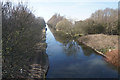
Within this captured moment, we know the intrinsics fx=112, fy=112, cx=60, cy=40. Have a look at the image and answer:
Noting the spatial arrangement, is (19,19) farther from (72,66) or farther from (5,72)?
(72,66)

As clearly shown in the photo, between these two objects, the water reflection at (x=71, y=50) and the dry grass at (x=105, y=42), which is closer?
the water reflection at (x=71, y=50)

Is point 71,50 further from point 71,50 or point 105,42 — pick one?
point 105,42

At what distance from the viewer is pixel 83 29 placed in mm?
17672

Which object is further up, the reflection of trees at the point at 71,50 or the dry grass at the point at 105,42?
the dry grass at the point at 105,42

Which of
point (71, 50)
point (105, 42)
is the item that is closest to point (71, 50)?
point (71, 50)

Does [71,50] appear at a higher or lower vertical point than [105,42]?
lower

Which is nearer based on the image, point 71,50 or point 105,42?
point 71,50

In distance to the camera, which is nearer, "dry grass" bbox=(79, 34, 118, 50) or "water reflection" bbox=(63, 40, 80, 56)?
"water reflection" bbox=(63, 40, 80, 56)

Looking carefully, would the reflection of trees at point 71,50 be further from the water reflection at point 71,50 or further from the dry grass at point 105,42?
the dry grass at point 105,42

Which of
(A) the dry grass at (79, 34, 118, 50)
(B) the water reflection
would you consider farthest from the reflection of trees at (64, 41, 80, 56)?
(A) the dry grass at (79, 34, 118, 50)

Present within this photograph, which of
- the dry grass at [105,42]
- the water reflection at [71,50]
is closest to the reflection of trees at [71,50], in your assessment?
the water reflection at [71,50]

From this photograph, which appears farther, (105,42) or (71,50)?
(105,42)

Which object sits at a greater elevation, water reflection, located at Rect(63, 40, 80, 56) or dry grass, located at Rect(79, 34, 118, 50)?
dry grass, located at Rect(79, 34, 118, 50)

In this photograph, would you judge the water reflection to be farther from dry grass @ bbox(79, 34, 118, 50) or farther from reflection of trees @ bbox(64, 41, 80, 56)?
dry grass @ bbox(79, 34, 118, 50)
